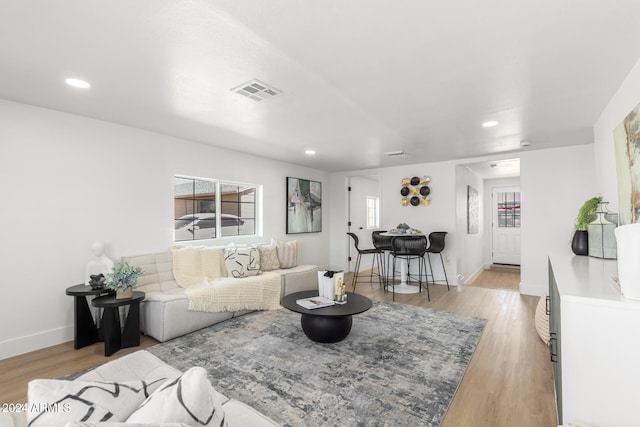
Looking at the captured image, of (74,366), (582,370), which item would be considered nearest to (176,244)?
(74,366)

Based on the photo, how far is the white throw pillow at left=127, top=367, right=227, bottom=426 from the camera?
0.74m

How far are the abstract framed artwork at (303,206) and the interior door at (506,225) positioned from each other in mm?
4469

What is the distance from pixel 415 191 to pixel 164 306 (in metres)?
4.69

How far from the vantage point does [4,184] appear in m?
2.70

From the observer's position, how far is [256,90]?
2.48 meters

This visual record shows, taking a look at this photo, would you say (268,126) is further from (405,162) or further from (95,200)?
(405,162)

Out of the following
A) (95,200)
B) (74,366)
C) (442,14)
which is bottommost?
(74,366)

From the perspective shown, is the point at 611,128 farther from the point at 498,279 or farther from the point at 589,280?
the point at 498,279

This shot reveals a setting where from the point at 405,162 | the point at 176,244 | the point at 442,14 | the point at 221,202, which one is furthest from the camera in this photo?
the point at 405,162

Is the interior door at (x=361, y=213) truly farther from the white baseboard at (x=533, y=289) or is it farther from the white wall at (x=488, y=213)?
the white baseboard at (x=533, y=289)

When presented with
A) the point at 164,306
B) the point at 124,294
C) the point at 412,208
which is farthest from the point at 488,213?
the point at 124,294

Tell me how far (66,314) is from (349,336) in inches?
114

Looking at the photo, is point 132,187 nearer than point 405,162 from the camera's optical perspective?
Yes

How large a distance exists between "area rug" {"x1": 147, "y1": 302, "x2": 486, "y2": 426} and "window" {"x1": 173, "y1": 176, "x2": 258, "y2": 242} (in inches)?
57.3
